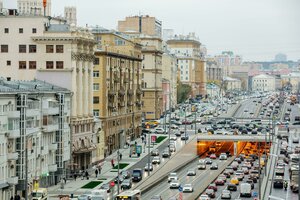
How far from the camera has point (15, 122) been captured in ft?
243

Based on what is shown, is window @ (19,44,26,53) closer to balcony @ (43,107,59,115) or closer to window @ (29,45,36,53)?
window @ (29,45,36,53)

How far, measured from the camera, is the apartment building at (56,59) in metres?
92.7

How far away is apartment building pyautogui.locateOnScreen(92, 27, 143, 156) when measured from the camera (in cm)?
11312

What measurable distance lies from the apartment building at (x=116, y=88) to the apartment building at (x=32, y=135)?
1761 centimetres

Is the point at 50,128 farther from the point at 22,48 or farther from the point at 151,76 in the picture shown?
the point at 151,76

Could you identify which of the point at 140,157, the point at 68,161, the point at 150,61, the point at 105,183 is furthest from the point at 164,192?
the point at 150,61

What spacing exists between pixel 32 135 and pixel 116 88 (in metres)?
42.8

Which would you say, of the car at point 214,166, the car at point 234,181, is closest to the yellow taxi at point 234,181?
the car at point 234,181

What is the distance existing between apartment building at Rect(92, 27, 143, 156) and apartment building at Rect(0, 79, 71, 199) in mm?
17606

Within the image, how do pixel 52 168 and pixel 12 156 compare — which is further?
pixel 52 168

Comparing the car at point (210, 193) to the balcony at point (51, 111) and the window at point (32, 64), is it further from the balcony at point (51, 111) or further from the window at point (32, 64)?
the window at point (32, 64)

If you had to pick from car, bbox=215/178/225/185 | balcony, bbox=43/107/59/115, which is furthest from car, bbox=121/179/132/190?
car, bbox=215/178/225/185

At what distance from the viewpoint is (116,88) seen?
120000 mm

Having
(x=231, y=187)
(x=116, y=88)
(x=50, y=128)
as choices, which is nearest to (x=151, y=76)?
(x=116, y=88)
